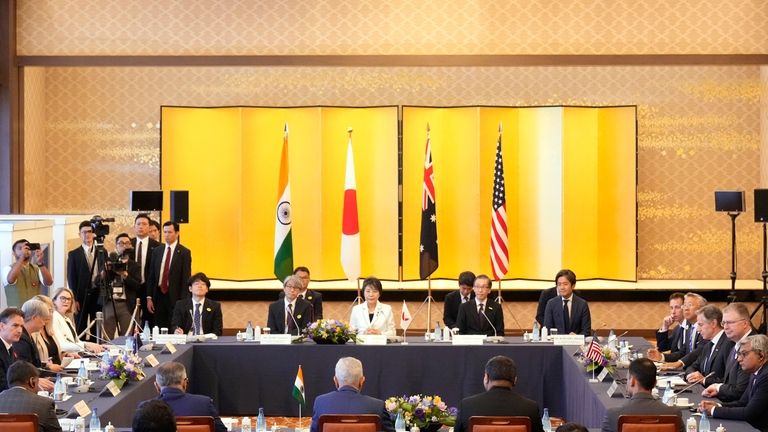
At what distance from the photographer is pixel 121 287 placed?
1041 cm

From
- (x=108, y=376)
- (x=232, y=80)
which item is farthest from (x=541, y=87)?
(x=108, y=376)

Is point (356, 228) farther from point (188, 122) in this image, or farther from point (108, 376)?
point (108, 376)

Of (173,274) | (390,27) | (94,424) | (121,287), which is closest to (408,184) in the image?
(390,27)

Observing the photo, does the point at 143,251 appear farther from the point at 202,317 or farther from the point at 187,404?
the point at 187,404

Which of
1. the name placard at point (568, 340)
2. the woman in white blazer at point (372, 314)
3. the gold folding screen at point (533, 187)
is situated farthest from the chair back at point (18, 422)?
the gold folding screen at point (533, 187)

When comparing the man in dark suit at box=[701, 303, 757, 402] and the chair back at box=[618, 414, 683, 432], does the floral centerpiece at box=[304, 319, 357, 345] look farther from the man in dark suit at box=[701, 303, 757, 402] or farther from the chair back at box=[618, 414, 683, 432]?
the chair back at box=[618, 414, 683, 432]

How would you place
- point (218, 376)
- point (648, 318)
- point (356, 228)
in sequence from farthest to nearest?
1. point (648, 318)
2. point (356, 228)
3. point (218, 376)

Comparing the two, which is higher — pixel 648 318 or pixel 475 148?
pixel 475 148

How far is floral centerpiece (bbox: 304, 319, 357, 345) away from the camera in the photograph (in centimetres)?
861

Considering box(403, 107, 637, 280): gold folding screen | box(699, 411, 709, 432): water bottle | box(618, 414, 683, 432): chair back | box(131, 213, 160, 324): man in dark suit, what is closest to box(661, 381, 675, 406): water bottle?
box(699, 411, 709, 432): water bottle

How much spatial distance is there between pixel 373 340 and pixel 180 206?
406 centimetres

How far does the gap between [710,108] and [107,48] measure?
22.3ft

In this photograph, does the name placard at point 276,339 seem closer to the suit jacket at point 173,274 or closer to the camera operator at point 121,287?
the camera operator at point 121,287

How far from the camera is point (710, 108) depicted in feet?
44.3
